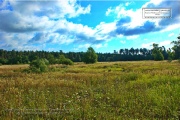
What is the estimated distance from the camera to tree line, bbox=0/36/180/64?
7306 cm

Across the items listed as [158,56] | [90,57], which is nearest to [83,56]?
[90,57]

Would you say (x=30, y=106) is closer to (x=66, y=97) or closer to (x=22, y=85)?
(x=66, y=97)

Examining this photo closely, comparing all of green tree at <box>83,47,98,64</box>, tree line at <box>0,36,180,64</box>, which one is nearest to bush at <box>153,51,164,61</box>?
tree line at <box>0,36,180,64</box>

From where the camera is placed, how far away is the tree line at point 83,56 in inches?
2876

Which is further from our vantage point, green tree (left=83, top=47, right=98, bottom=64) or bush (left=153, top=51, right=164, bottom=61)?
bush (left=153, top=51, right=164, bottom=61)

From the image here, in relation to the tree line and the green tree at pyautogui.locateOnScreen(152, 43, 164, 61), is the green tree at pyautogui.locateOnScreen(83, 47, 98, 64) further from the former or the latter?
the green tree at pyautogui.locateOnScreen(152, 43, 164, 61)

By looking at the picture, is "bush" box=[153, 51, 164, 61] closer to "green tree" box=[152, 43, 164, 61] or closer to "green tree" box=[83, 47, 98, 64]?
"green tree" box=[152, 43, 164, 61]

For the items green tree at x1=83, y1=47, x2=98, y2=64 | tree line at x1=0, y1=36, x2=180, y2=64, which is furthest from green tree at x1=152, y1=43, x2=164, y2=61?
green tree at x1=83, y1=47, x2=98, y2=64

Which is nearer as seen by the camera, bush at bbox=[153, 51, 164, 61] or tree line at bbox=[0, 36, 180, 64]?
tree line at bbox=[0, 36, 180, 64]

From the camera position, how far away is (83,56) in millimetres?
82625

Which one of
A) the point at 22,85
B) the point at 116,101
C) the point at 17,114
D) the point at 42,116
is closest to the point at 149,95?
the point at 116,101

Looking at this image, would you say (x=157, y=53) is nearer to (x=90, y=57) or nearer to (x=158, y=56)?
(x=158, y=56)

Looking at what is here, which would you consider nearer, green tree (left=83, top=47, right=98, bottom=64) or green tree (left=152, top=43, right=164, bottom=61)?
green tree (left=83, top=47, right=98, bottom=64)

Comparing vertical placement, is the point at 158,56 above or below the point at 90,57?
above
